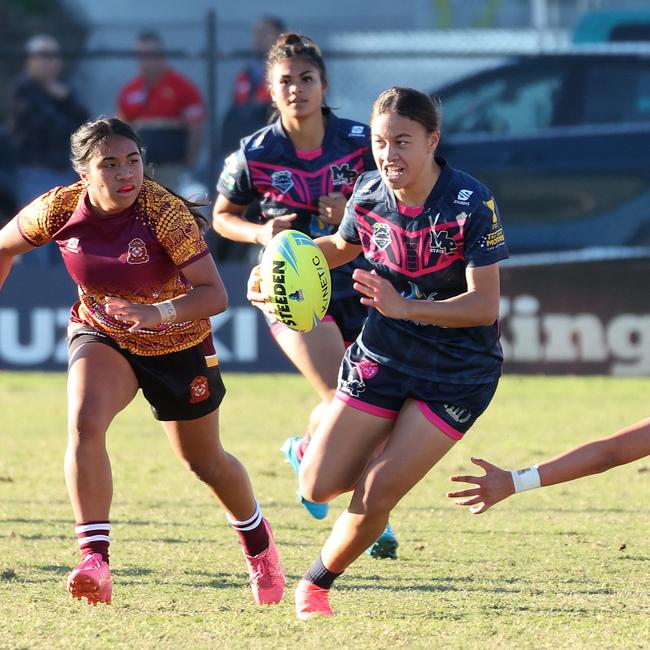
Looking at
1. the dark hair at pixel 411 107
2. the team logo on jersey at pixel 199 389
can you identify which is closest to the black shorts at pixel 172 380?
the team logo on jersey at pixel 199 389

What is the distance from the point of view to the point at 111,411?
536 cm

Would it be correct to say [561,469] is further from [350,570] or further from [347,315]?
[347,315]

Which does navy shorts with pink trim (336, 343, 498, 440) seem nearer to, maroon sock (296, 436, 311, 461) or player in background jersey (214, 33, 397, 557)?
player in background jersey (214, 33, 397, 557)

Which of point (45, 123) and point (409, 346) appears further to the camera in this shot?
point (45, 123)

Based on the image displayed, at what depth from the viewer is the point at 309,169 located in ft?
23.0

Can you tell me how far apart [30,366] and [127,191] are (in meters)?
8.16

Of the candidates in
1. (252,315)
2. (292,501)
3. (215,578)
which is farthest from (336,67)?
(215,578)

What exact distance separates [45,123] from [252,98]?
2.10 m

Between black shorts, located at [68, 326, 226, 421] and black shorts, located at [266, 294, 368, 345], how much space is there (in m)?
1.53

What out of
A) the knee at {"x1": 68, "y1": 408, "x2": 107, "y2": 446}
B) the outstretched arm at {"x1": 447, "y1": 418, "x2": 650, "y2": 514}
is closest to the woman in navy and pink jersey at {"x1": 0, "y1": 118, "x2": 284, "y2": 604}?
the knee at {"x1": 68, "y1": 408, "x2": 107, "y2": 446}

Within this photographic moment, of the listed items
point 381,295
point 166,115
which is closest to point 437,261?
point 381,295

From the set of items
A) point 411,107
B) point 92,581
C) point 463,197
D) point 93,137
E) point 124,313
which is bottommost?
point 92,581

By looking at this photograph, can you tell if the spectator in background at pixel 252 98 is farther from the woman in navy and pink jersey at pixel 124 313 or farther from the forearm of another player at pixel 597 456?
the forearm of another player at pixel 597 456

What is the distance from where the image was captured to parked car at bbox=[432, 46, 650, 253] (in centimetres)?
1326
